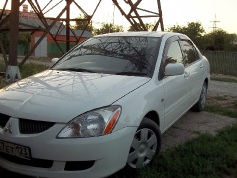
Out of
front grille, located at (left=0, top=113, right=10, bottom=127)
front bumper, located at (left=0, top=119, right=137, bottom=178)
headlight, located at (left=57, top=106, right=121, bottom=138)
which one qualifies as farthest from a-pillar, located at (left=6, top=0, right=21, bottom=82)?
headlight, located at (left=57, top=106, right=121, bottom=138)

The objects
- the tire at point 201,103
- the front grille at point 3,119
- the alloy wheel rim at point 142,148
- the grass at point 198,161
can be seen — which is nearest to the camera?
the front grille at point 3,119

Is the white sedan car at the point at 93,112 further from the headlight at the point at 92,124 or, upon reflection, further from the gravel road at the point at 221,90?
the gravel road at the point at 221,90

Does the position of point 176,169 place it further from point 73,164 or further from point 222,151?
point 73,164

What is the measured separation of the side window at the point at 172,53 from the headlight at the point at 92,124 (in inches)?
59.8

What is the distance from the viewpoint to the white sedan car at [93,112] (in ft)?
9.27

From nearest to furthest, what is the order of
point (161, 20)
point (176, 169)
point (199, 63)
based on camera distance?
point (176, 169)
point (199, 63)
point (161, 20)

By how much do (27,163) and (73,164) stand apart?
436 mm

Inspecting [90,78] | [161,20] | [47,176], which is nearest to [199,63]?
[90,78]

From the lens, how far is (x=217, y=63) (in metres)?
20.1

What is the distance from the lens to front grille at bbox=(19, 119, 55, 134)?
284cm

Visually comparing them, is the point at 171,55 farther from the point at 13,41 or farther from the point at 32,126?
the point at 13,41

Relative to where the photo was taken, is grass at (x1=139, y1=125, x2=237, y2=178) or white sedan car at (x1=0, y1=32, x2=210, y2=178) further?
grass at (x1=139, y1=125, x2=237, y2=178)

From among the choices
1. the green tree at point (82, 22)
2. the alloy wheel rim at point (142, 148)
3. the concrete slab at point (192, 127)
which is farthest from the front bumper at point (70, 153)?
the green tree at point (82, 22)

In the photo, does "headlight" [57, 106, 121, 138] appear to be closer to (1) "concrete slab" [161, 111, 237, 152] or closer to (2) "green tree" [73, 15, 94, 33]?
(1) "concrete slab" [161, 111, 237, 152]
